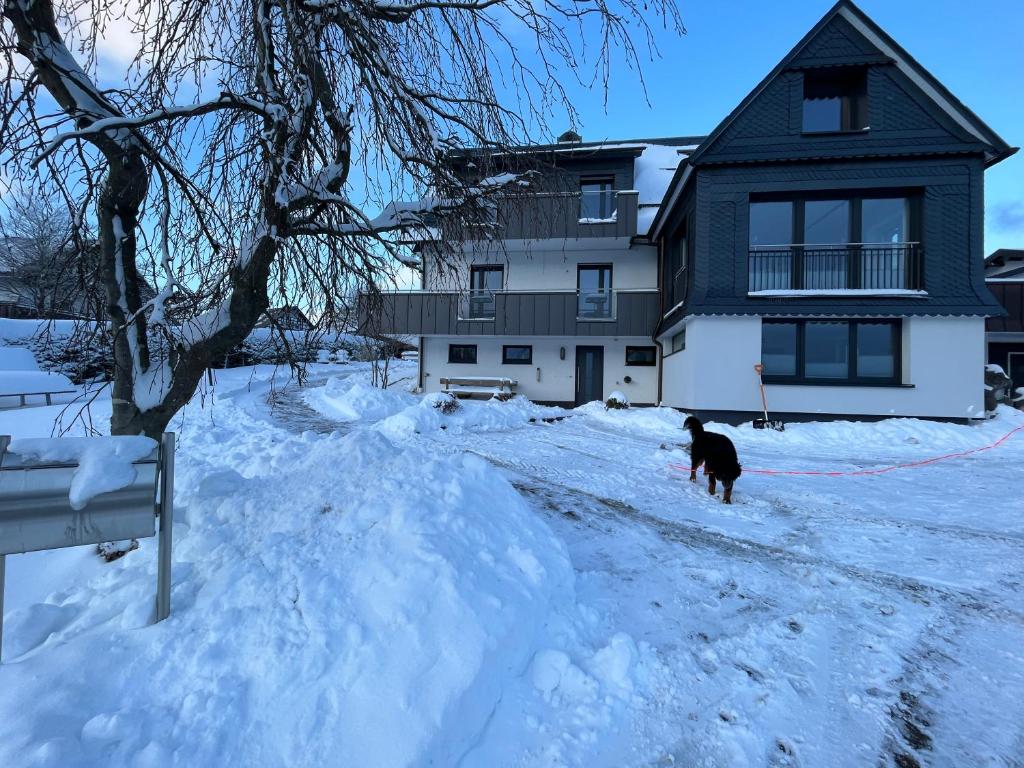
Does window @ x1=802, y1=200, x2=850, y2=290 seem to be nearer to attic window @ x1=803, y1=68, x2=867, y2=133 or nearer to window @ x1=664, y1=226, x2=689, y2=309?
attic window @ x1=803, y1=68, x2=867, y2=133

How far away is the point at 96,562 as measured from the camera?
291 cm

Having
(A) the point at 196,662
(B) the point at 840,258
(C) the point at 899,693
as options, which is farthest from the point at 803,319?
(A) the point at 196,662

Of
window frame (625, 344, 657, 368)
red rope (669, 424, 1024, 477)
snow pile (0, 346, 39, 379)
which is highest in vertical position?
window frame (625, 344, 657, 368)

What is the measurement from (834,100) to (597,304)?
325 inches

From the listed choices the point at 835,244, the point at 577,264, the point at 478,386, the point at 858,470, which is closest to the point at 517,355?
the point at 478,386

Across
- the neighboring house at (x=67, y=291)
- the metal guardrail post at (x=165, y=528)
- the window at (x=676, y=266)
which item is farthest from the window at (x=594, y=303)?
the metal guardrail post at (x=165, y=528)

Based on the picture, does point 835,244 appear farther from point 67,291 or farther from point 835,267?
point 67,291

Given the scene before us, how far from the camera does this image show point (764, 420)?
425 inches

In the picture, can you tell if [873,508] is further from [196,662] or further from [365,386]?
[365,386]

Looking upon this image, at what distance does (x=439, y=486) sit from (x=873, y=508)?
5100 millimetres

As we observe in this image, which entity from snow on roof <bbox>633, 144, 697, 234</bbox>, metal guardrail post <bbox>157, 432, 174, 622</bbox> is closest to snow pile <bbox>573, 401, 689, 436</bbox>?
snow on roof <bbox>633, 144, 697, 234</bbox>

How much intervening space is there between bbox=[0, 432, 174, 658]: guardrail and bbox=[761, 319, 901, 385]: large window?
12319 mm

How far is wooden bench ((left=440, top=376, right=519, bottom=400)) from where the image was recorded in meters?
15.8

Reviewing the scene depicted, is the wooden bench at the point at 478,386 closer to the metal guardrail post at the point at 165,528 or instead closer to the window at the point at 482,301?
the window at the point at 482,301
